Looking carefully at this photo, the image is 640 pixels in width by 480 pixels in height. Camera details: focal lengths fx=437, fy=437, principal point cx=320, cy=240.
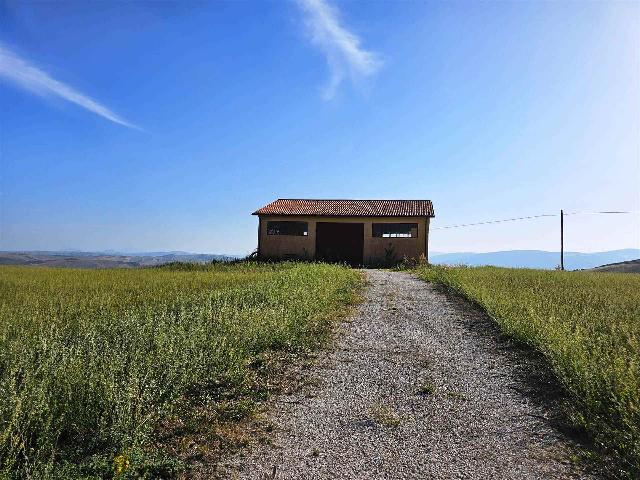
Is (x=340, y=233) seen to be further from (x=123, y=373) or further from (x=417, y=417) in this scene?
(x=123, y=373)

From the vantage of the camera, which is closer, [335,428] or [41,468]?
[41,468]

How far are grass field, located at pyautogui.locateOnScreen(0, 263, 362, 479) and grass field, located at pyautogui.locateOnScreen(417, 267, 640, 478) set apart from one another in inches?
123

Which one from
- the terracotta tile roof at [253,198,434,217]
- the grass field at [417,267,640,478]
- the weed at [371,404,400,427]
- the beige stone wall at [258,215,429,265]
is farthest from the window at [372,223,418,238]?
the weed at [371,404,400,427]

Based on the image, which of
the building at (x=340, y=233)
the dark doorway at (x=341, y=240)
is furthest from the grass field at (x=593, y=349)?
the dark doorway at (x=341, y=240)

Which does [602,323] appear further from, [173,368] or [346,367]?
[173,368]

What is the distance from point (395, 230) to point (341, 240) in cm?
314

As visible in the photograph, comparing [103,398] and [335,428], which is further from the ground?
[103,398]

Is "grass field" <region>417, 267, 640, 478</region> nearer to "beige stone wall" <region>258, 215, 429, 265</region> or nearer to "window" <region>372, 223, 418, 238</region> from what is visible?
"beige stone wall" <region>258, 215, 429, 265</region>

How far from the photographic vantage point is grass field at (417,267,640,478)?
12.2 feet

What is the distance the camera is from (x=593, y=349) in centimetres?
549

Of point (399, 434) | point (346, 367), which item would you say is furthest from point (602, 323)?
point (399, 434)

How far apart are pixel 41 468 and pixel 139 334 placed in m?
2.76

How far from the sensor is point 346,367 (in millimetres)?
5660

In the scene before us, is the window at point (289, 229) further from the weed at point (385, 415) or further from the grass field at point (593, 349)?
the weed at point (385, 415)
